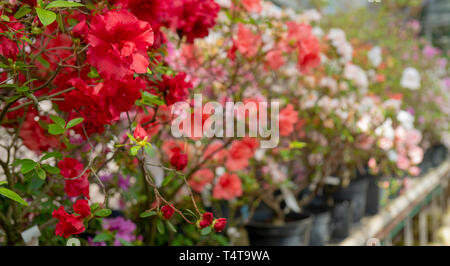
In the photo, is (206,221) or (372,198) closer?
(206,221)

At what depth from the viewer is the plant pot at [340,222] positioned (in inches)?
50.8

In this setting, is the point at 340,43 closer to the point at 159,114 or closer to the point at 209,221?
the point at 159,114

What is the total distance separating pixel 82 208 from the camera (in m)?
0.40

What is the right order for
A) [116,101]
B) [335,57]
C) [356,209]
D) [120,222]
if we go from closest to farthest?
[116,101]
[120,222]
[335,57]
[356,209]

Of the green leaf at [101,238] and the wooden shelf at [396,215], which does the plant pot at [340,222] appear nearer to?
the wooden shelf at [396,215]

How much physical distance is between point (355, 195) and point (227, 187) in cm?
72

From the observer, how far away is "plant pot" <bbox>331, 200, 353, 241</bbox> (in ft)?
4.23

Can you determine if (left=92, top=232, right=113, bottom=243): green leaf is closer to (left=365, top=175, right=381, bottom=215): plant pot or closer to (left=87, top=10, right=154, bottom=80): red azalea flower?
(left=87, top=10, right=154, bottom=80): red azalea flower

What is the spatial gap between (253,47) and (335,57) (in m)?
0.44

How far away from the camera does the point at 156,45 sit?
0.52 metres

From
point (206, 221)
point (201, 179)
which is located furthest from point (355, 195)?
point (206, 221)

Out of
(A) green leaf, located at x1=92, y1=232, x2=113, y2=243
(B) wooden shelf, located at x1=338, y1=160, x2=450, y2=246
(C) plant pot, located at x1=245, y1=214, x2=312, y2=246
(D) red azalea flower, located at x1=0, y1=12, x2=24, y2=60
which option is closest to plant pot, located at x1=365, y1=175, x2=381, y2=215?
(B) wooden shelf, located at x1=338, y1=160, x2=450, y2=246
